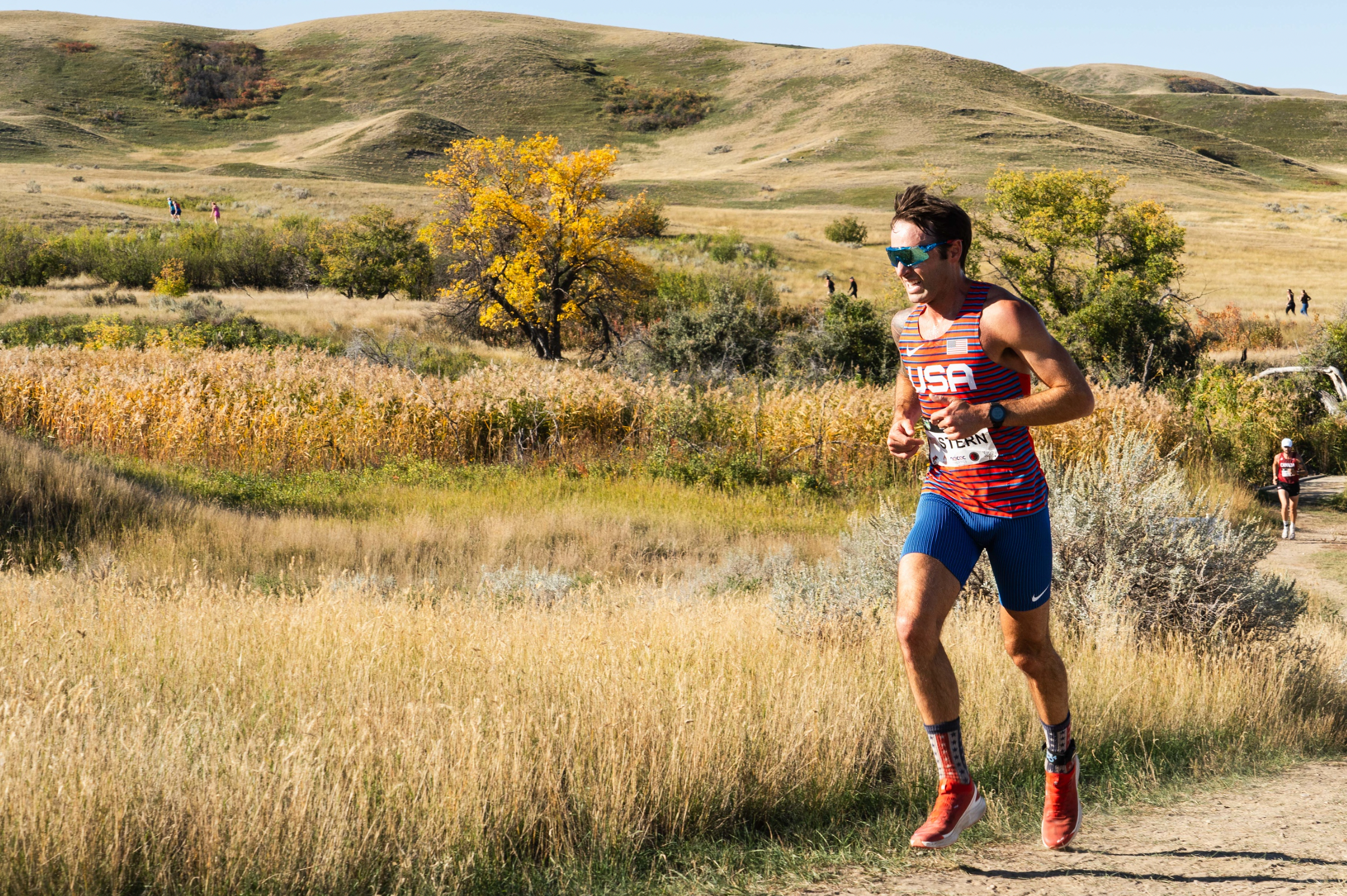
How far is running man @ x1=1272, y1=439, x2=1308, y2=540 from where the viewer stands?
45.2ft

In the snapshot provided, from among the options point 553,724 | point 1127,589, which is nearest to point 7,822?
point 553,724

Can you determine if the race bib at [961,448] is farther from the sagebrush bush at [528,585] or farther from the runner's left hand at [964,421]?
the sagebrush bush at [528,585]

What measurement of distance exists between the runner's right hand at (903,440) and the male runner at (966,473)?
3.7 inches

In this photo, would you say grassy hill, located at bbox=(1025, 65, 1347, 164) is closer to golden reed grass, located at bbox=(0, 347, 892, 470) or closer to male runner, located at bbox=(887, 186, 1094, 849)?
golden reed grass, located at bbox=(0, 347, 892, 470)

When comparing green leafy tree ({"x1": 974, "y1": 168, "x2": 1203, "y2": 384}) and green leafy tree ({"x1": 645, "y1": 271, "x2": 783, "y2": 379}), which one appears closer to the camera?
green leafy tree ({"x1": 974, "y1": 168, "x2": 1203, "y2": 384})

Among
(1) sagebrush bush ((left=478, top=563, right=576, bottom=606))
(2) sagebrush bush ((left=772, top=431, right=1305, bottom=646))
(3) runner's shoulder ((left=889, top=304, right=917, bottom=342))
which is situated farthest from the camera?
(1) sagebrush bush ((left=478, top=563, right=576, bottom=606))

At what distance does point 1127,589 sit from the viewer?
20.9ft

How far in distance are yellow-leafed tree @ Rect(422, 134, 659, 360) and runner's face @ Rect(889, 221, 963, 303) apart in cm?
2055

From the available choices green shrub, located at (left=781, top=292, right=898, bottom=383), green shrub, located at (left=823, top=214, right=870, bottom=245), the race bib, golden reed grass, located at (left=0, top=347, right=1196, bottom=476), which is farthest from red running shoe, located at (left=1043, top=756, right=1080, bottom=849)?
green shrub, located at (left=823, top=214, right=870, bottom=245)

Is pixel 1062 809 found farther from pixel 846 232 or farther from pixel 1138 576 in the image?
pixel 846 232

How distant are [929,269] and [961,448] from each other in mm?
682

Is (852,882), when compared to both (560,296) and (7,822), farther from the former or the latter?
(560,296)

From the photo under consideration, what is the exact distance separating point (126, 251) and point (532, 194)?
1934 cm

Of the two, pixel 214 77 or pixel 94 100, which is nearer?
pixel 94 100
